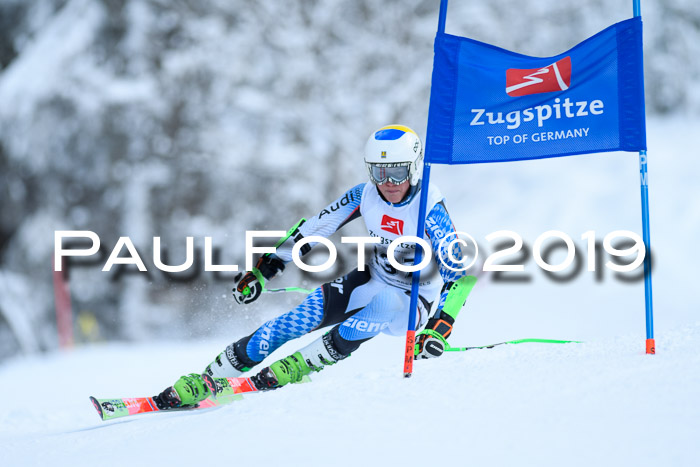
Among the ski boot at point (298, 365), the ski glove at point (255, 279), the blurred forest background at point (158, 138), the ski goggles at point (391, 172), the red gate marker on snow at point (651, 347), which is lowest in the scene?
the ski boot at point (298, 365)

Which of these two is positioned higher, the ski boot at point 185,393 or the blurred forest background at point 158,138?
the blurred forest background at point 158,138

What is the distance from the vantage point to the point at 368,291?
4840 mm

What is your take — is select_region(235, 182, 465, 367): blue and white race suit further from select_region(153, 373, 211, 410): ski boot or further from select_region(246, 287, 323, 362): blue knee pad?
select_region(153, 373, 211, 410): ski boot

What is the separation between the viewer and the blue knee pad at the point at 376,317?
449cm

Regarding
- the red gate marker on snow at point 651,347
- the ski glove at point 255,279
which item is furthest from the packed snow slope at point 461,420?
the ski glove at point 255,279

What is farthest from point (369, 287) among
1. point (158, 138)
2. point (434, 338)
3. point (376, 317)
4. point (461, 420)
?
point (158, 138)

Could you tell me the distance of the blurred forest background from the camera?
15.3 metres

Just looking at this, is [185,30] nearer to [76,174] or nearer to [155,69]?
[155,69]

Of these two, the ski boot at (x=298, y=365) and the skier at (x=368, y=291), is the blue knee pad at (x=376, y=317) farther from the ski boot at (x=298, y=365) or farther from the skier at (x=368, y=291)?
the ski boot at (x=298, y=365)

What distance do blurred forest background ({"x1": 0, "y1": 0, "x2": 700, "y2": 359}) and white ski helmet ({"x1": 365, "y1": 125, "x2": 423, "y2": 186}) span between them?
35.6ft

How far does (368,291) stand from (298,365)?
0.67m

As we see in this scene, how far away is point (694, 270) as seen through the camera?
1305cm

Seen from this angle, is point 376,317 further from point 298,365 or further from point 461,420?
point 461,420

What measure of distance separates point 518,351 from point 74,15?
45.2 feet
